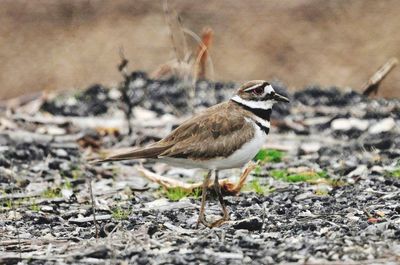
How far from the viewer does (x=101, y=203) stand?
27.1 feet

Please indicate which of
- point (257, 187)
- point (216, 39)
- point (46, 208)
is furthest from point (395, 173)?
point (216, 39)

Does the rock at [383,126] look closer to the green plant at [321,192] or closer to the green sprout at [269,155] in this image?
the green sprout at [269,155]

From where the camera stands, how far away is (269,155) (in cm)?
1009

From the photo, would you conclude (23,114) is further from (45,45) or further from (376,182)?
(45,45)

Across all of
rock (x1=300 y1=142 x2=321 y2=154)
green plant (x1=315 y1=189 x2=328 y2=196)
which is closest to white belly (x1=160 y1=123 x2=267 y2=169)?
green plant (x1=315 y1=189 x2=328 y2=196)

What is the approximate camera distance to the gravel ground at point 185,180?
6.16 meters

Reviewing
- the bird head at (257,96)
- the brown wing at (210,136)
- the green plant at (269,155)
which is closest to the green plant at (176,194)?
the brown wing at (210,136)

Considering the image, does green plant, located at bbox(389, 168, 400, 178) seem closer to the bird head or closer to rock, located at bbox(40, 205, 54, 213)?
the bird head

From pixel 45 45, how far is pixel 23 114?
7.28m

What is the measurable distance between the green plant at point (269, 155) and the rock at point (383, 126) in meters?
1.18

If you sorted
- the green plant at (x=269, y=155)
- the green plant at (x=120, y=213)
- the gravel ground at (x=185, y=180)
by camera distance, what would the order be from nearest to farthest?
the gravel ground at (x=185, y=180) → the green plant at (x=120, y=213) → the green plant at (x=269, y=155)

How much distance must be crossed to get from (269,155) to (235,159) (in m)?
3.01

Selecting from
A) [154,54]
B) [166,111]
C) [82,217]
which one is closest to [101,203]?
[82,217]

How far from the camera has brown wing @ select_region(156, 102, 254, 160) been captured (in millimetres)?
7121
